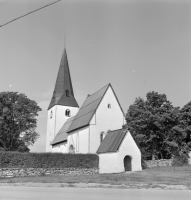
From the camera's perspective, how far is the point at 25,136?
46219 millimetres

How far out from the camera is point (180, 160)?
3588 centimetres

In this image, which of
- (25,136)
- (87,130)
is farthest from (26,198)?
(25,136)

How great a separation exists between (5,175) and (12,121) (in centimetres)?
2210

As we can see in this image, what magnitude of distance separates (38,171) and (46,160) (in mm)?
1415

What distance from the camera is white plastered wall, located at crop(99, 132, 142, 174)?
1159 inches

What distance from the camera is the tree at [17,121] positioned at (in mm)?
45656

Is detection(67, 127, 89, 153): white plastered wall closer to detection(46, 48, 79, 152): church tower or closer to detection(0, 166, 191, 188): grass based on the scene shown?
detection(0, 166, 191, 188): grass

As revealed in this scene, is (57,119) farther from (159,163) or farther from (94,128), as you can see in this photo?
(159,163)

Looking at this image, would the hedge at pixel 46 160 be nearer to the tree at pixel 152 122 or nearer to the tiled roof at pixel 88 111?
the tiled roof at pixel 88 111

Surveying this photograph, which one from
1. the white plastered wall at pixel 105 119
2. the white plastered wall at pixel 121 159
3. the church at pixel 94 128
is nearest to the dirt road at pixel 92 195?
the white plastered wall at pixel 121 159

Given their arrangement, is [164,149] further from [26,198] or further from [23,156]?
[26,198]

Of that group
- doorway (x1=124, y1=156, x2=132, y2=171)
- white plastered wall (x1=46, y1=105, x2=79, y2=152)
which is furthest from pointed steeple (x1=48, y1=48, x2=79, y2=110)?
doorway (x1=124, y1=156, x2=132, y2=171)

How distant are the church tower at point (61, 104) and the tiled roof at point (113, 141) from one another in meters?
22.8

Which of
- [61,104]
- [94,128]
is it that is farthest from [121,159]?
[61,104]
